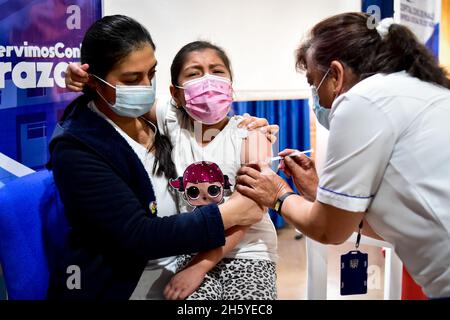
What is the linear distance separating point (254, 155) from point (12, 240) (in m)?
0.73

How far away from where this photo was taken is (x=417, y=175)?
113 centimetres

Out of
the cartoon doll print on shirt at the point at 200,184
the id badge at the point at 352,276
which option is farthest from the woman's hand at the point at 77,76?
the id badge at the point at 352,276

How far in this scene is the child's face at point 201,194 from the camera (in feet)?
4.72

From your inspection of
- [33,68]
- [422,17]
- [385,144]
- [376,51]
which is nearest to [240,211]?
[385,144]

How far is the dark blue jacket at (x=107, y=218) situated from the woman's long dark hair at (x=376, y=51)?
0.53 metres

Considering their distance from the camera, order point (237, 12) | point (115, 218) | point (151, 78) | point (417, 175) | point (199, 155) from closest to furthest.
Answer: point (417, 175)
point (115, 218)
point (151, 78)
point (199, 155)
point (237, 12)

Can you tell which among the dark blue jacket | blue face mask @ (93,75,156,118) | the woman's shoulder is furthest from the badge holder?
blue face mask @ (93,75,156,118)

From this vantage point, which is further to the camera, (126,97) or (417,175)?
(126,97)

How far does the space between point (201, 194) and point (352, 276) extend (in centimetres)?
79

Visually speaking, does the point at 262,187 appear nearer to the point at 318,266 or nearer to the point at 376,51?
the point at 376,51

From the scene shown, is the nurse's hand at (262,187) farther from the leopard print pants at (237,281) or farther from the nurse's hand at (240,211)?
the leopard print pants at (237,281)

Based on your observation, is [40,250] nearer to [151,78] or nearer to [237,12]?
[151,78]

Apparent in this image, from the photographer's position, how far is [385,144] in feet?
3.63
